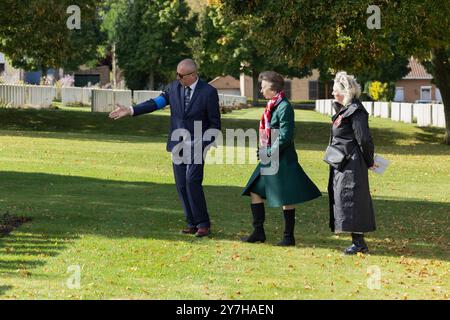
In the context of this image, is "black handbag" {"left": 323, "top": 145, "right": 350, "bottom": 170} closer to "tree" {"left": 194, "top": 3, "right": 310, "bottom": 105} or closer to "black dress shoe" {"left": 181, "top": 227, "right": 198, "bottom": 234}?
"black dress shoe" {"left": 181, "top": 227, "right": 198, "bottom": 234}

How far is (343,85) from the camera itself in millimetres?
10328

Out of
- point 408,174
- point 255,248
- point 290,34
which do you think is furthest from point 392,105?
point 255,248

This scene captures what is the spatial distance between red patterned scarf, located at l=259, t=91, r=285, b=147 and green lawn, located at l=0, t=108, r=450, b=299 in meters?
1.26

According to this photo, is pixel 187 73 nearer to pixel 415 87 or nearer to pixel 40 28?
pixel 40 28

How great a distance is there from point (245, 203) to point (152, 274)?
7119 mm

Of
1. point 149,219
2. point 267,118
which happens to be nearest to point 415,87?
point 149,219

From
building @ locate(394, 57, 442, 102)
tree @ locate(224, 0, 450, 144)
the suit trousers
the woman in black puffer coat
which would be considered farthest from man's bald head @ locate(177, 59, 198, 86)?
building @ locate(394, 57, 442, 102)

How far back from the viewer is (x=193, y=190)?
11.4m

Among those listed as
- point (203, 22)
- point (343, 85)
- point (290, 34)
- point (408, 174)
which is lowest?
point (408, 174)

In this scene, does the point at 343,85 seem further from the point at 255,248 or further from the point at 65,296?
the point at 65,296

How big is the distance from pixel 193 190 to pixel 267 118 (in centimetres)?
136

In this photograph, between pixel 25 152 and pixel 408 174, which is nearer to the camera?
pixel 408 174

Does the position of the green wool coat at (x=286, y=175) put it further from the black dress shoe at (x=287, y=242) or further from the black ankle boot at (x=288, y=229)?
the black dress shoe at (x=287, y=242)
